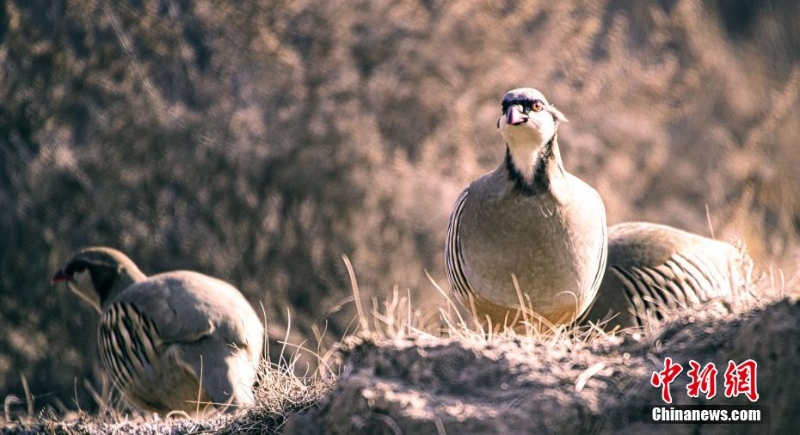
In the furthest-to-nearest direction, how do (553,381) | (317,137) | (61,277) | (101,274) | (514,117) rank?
(317,137)
(61,277)
(101,274)
(514,117)
(553,381)

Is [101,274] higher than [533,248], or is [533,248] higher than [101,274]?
[533,248]

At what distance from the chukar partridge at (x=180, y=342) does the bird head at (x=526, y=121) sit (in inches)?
70.4

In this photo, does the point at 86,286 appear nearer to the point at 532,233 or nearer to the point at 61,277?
the point at 61,277

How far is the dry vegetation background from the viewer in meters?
12.7

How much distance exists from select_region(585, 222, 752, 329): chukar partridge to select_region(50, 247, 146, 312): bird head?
9.46 feet

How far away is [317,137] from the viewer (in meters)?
13.8

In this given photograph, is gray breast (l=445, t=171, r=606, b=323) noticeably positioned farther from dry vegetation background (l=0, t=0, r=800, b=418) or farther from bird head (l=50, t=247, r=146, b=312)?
dry vegetation background (l=0, t=0, r=800, b=418)

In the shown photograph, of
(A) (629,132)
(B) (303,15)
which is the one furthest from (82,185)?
(A) (629,132)

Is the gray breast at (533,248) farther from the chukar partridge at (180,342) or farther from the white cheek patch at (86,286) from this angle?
the white cheek patch at (86,286)

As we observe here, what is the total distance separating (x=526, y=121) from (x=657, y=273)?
4.43 ft

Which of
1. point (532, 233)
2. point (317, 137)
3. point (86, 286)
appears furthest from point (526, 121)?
point (317, 137)

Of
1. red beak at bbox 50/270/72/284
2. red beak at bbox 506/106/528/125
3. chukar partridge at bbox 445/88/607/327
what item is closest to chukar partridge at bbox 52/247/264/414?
red beak at bbox 50/270/72/284

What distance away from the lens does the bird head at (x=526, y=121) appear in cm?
473

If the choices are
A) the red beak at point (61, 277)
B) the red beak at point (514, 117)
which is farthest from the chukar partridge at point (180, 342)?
the red beak at point (514, 117)
